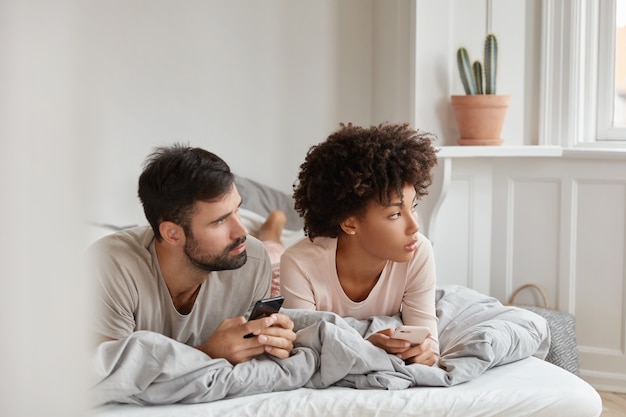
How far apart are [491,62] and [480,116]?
0.20m

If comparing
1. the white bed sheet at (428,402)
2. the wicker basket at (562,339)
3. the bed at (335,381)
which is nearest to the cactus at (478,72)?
the wicker basket at (562,339)

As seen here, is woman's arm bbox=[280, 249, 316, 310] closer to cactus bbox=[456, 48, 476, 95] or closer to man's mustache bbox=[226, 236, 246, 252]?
man's mustache bbox=[226, 236, 246, 252]

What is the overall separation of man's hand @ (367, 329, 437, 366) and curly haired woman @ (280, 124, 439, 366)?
65 mm

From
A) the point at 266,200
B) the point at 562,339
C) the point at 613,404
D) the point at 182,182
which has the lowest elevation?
the point at 613,404

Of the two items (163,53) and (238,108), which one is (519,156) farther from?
(163,53)

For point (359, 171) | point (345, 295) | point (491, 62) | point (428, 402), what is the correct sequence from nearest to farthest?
1. point (428, 402)
2. point (359, 171)
3. point (345, 295)
4. point (491, 62)

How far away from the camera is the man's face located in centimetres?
160

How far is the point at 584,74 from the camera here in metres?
3.18

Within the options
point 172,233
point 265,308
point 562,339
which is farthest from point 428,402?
point 562,339

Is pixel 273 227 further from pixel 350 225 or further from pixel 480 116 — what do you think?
pixel 350 225

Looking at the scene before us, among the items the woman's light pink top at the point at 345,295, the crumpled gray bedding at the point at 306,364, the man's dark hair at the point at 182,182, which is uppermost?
the man's dark hair at the point at 182,182

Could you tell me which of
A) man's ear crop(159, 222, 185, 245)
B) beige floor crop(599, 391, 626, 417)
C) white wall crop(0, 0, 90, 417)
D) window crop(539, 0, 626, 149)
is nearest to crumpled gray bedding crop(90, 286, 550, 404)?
man's ear crop(159, 222, 185, 245)

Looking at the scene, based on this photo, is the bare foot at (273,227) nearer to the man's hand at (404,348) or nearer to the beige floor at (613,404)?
the beige floor at (613,404)

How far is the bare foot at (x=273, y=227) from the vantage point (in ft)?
10.5
